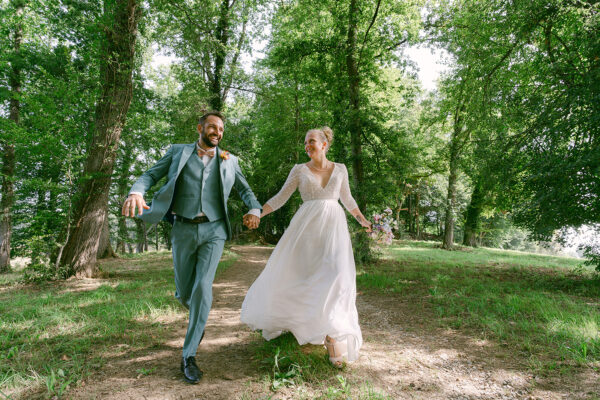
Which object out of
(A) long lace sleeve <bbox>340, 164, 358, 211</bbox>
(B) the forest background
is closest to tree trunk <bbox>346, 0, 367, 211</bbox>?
(B) the forest background

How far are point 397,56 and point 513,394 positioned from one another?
10965 millimetres

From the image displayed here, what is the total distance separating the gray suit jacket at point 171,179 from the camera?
306 cm

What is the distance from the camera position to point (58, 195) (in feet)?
24.3

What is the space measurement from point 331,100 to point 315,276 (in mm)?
8574

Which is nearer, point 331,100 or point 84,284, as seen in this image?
point 84,284

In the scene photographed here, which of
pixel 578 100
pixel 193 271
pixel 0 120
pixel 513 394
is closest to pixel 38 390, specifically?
pixel 193 271

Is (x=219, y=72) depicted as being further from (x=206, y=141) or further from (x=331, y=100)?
(x=206, y=141)

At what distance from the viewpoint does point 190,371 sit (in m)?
2.84

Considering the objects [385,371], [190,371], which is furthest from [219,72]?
[385,371]

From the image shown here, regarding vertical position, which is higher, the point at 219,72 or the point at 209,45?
the point at 219,72

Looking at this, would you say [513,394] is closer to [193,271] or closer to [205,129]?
[193,271]

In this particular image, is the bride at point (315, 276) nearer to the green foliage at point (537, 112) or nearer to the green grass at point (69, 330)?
the green grass at point (69, 330)

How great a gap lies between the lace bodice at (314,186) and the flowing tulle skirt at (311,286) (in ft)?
0.37

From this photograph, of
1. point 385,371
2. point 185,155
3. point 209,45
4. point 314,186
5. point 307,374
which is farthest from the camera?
point 209,45
